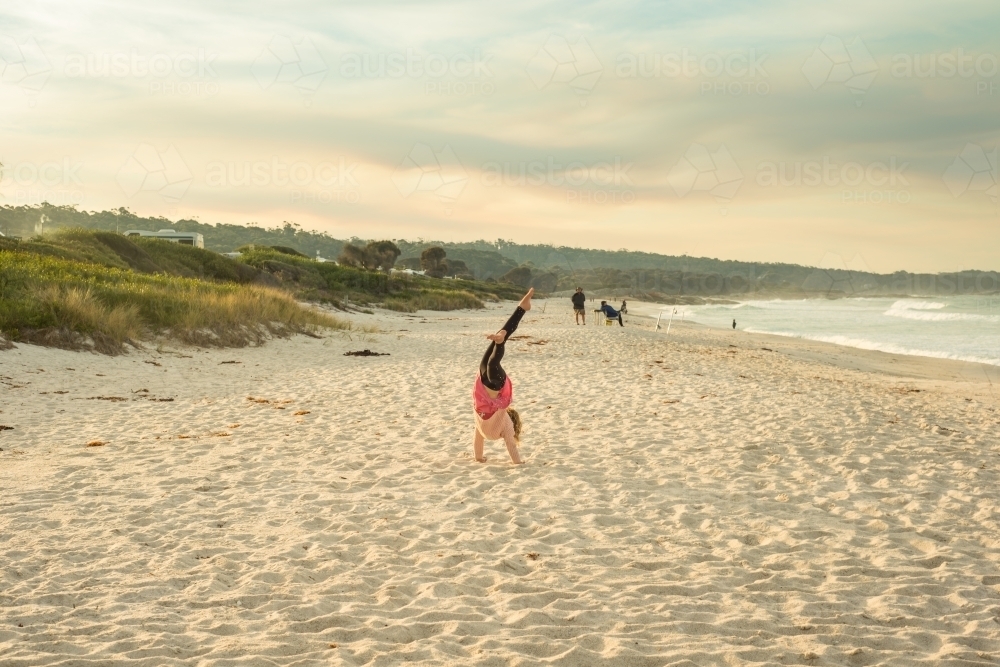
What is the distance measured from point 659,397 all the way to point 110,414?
8.92 meters

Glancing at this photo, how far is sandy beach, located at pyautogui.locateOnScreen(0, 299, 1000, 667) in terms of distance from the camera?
4.21 meters

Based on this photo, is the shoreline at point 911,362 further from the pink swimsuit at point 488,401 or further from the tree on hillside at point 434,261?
the tree on hillside at point 434,261

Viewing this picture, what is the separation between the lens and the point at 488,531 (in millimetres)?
6098

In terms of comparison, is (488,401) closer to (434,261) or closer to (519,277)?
(434,261)

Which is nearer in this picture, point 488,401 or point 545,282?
point 488,401

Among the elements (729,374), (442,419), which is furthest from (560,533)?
(729,374)

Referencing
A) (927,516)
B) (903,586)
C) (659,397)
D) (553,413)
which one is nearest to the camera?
(903,586)

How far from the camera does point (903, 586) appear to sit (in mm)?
5023

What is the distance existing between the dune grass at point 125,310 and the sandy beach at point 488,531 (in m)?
2.54

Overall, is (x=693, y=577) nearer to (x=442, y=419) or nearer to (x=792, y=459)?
(x=792, y=459)

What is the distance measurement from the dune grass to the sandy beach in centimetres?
254

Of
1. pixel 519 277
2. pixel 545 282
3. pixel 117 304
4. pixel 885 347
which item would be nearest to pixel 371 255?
pixel 519 277

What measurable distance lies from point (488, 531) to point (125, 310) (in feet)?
48.0

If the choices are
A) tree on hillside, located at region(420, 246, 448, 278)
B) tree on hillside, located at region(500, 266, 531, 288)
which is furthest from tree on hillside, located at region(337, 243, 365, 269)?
tree on hillside, located at region(500, 266, 531, 288)
